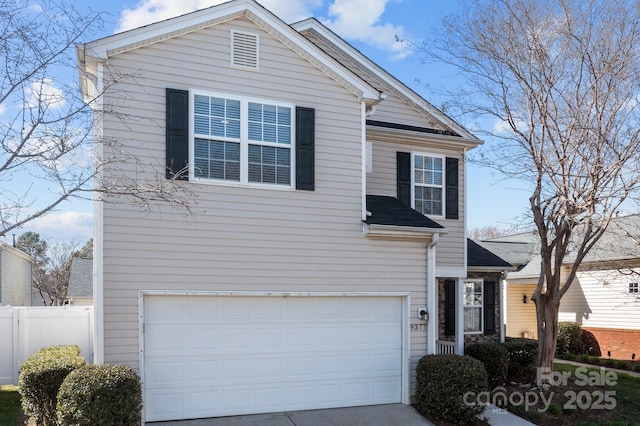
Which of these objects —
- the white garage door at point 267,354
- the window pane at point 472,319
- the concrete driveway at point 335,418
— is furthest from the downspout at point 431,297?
the window pane at point 472,319

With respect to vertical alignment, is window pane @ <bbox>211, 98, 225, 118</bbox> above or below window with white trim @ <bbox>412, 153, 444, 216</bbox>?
above

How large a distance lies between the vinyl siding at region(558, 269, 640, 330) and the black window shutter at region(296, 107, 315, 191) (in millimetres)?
11002

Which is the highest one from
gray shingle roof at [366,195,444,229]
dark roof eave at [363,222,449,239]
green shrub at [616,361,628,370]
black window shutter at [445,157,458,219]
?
black window shutter at [445,157,458,219]

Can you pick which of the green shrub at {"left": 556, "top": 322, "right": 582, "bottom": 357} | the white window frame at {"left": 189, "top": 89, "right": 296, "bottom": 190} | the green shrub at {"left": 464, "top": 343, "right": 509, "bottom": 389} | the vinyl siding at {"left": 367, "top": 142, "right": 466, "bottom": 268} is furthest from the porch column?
the green shrub at {"left": 556, "top": 322, "right": 582, "bottom": 357}

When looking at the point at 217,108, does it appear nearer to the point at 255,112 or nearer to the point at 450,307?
the point at 255,112

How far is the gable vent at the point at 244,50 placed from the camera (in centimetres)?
920

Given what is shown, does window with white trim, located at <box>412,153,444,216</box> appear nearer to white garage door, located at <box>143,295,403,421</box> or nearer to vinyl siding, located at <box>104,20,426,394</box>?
vinyl siding, located at <box>104,20,426,394</box>

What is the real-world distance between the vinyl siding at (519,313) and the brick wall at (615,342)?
131 inches

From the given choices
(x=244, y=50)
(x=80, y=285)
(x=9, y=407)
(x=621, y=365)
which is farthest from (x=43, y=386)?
(x=80, y=285)

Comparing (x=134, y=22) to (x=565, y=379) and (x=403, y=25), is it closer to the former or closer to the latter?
(x=403, y=25)

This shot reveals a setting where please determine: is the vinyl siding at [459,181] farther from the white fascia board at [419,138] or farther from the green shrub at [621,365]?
the green shrub at [621,365]

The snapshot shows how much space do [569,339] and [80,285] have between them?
65.4ft

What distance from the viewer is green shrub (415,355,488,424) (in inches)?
355

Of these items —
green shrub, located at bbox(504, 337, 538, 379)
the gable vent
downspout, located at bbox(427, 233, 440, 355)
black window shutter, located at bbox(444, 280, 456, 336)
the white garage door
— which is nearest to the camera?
the white garage door
